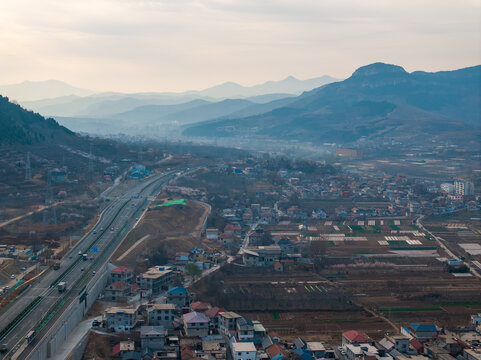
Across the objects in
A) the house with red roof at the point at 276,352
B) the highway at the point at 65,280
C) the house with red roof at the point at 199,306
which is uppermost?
the highway at the point at 65,280

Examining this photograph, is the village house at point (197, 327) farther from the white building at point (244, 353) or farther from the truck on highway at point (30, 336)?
the truck on highway at point (30, 336)

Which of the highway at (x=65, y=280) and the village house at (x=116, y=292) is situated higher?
the highway at (x=65, y=280)

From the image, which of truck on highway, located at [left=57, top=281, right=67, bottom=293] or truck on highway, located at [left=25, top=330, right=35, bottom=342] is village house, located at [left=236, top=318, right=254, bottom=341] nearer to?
truck on highway, located at [left=25, top=330, right=35, bottom=342]

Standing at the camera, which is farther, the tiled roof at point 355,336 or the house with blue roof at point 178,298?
the house with blue roof at point 178,298

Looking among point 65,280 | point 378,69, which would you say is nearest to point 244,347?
point 65,280

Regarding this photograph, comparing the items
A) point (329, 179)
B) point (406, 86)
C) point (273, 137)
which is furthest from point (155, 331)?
point (406, 86)

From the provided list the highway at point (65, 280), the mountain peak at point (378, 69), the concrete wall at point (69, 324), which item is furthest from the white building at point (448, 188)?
the mountain peak at point (378, 69)

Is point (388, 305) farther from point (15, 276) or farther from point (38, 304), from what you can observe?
point (15, 276)
